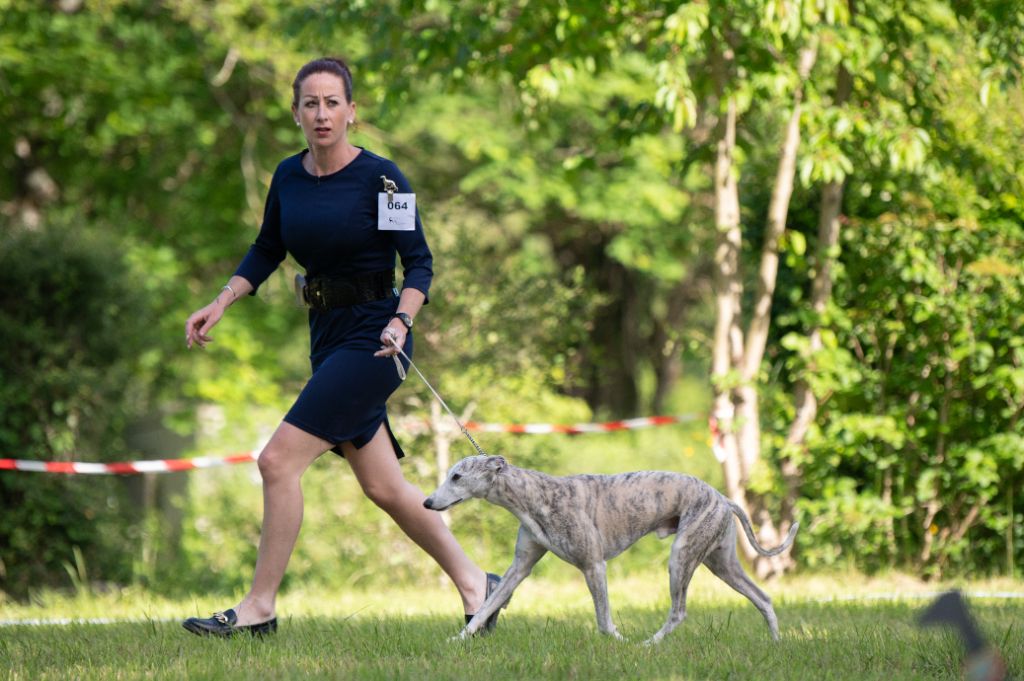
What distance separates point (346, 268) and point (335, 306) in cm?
16

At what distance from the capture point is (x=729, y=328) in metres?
9.19

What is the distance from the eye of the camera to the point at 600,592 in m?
4.97

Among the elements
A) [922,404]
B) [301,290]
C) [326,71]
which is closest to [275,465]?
[301,290]

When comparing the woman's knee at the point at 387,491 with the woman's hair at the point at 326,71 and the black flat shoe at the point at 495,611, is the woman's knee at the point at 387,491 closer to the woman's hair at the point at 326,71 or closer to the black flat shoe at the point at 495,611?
the black flat shoe at the point at 495,611

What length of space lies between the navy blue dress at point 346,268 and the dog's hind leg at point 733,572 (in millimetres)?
1412

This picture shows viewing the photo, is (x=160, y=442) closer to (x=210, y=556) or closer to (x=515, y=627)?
(x=210, y=556)

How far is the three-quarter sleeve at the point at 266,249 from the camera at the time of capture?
214 inches

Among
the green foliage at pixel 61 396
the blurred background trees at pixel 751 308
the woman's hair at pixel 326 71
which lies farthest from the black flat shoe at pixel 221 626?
the green foliage at pixel 61 396

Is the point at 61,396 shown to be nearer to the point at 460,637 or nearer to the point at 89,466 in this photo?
the point at 89,466

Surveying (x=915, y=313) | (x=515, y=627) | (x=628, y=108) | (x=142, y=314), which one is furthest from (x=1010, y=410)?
(x=142, y=314)

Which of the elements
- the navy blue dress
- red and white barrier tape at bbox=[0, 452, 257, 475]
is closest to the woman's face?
the navy blue dress

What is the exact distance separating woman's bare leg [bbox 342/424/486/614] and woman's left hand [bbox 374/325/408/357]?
0.53 metres

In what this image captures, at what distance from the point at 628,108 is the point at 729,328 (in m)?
1.79

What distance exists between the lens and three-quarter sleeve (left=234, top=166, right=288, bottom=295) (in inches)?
214
